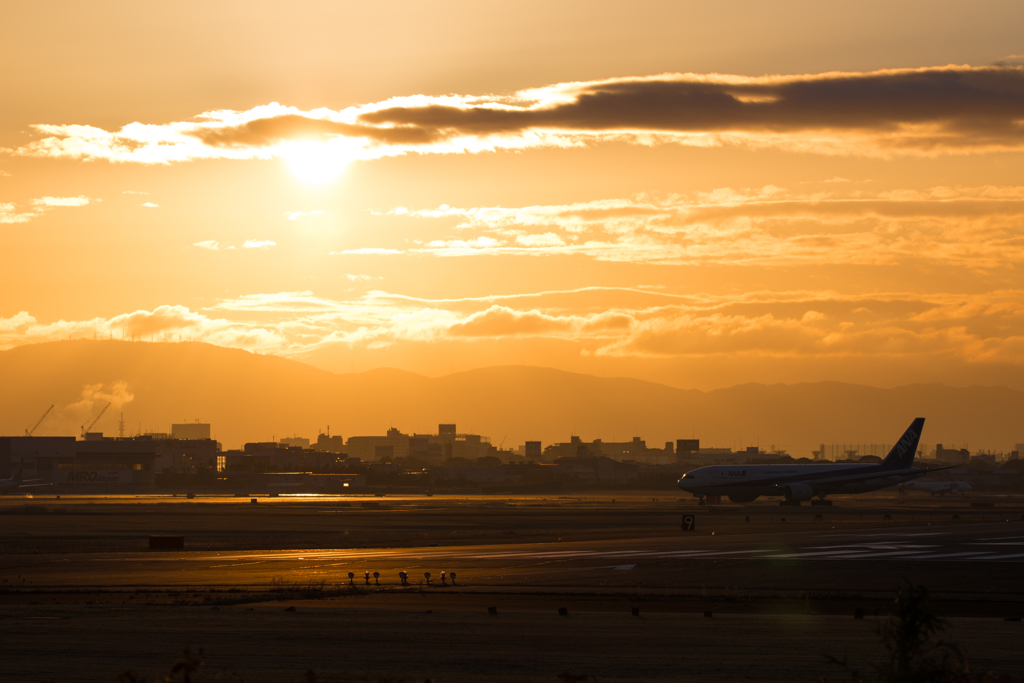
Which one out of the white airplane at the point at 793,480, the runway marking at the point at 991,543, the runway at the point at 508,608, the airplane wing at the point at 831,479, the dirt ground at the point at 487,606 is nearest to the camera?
the dirt ground at the point at 487,606

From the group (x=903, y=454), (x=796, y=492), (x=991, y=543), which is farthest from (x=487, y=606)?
(x=903, y=454)

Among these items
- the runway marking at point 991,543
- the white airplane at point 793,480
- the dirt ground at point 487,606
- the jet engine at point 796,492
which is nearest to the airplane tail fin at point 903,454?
the white airplane at point 793,480

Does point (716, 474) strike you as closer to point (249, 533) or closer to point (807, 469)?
point (807, 469)

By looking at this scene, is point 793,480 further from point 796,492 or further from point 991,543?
point 991,543

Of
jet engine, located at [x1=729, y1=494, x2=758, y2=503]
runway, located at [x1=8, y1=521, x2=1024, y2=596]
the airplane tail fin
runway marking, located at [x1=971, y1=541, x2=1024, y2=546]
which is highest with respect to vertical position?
the airplane tail fin

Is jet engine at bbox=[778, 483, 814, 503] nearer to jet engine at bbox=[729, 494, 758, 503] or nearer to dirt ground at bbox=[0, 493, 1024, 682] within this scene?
jet engine at bbox=[729, 494, 758, 503]

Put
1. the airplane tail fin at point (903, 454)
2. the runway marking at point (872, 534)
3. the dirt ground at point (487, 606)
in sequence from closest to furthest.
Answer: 1. the dirt ground at point (487, 606)
2. the runway marking at point (872, 534)
3. the airplane tail fin at point (903, 454)

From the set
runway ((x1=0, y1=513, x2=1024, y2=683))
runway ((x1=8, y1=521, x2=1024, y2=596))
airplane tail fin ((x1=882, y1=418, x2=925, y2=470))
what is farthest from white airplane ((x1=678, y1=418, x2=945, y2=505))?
runway ((x1=0, y1=513, x2=1024, y2=683))

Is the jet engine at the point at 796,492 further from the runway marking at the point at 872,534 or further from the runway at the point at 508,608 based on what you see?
the runway at the point at 508,608
